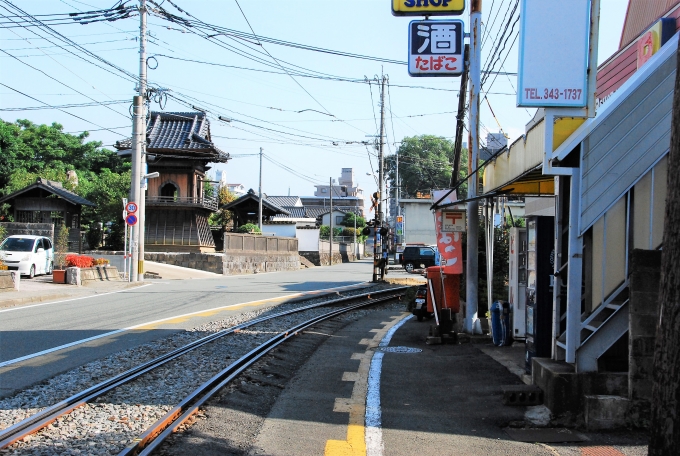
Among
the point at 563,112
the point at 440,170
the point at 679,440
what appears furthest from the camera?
the point at 440,170

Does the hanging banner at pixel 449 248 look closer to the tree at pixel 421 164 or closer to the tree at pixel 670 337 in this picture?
the tree at pixel 670 337

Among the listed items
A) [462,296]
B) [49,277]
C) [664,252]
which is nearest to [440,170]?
[49,277]

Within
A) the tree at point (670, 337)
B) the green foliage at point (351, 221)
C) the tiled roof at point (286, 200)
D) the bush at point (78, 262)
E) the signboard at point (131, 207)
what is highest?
the tiled roof at point (286, 200)

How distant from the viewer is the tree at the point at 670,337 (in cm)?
295

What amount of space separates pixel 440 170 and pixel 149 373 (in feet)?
223

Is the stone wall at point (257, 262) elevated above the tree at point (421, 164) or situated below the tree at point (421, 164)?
below

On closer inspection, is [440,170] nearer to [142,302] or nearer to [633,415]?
[142,302]

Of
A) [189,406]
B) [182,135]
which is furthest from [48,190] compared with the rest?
[189,406]

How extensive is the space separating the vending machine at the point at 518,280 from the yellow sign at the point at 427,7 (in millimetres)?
3937

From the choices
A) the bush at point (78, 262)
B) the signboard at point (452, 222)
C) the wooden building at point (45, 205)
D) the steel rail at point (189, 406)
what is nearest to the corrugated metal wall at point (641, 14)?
the signboard at point (452, 222)

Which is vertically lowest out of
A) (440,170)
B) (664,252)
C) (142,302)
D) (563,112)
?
(142,302)

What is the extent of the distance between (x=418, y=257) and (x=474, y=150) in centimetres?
3554

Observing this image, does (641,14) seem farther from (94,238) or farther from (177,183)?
(94,238)

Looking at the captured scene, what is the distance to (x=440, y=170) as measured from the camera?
7356 cm
